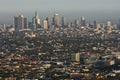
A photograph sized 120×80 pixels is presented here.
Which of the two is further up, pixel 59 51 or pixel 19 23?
pixel 19 23

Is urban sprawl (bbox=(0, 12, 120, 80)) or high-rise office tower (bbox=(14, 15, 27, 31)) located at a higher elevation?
high-rise office tower (bbox=(14, 15, 27, 31))

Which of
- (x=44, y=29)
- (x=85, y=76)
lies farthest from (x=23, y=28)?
(x=85, y=76)

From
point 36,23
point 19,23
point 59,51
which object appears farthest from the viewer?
point 36,23

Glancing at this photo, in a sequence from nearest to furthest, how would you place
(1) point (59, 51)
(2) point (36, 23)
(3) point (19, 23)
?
(1) point (59, 51) → (3) point (19, 23) → (2) point (36, 23)

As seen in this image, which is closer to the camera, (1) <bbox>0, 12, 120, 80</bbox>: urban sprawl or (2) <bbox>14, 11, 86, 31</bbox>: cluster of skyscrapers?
(1) <bbox>0, 12, 120, 80</bbox>: urban sprawl

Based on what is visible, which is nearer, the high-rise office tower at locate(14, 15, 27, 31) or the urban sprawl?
the urban sprawl

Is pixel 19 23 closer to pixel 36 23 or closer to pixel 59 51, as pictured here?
pixel 36 23

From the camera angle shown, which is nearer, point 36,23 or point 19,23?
point 19,23

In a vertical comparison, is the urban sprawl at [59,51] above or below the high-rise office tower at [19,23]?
below

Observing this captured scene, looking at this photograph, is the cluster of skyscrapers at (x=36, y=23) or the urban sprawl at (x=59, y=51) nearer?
the urban sprawl at (x=59, y=51)

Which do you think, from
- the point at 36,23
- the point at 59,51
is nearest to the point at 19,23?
the point at 36,23

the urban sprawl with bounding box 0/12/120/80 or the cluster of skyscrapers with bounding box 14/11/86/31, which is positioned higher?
the cluster of skyscrapers with bounding box 14/11/86/31
